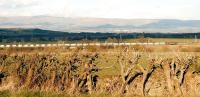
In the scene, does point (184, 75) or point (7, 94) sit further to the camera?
point (184, 75)

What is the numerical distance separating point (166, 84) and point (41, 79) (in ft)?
36.6

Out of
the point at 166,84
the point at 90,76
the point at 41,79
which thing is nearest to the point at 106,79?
the point at 90,76

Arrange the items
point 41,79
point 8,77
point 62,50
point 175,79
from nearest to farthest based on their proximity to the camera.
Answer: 1. point 41,79
2. point 8,77
3. point 175,79
4. point 62,50

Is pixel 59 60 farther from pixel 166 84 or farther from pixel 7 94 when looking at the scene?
pixel 7 94

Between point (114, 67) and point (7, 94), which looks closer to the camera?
point (7, 94)

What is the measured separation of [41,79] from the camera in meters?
34.1

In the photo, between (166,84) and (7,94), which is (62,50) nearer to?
(166,84)

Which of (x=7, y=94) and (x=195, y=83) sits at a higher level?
(x=7, y=94)

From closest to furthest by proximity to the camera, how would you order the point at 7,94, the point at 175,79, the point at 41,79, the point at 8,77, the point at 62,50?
1. the point at 7,94
2. the point at 41,79
3. the point at 8,77
4. the point at 175,79
5. the point at 62,50

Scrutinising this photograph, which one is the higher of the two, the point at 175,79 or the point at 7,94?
the point at 7,94

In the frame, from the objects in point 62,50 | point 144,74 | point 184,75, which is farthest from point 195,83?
point 62,50

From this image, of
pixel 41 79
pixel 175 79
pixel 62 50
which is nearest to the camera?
pixel 41 79

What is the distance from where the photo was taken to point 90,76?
3844cm

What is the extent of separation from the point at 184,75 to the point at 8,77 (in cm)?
1414
